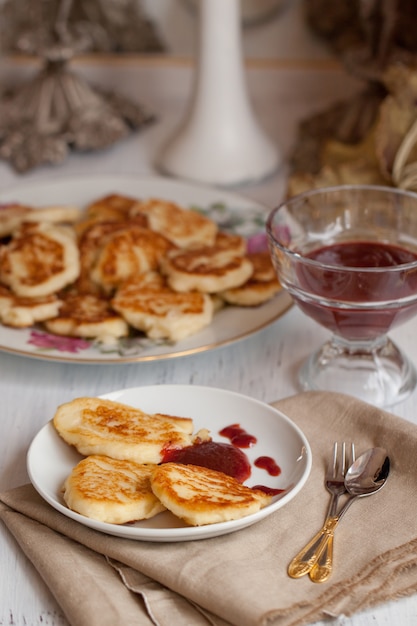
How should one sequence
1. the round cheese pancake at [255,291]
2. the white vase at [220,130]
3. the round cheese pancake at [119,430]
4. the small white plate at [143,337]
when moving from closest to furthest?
the round cheese pancake at [119,430], the small white plate at [143,337], the round cheese pancake at [255,291], the white vase at [220,130]

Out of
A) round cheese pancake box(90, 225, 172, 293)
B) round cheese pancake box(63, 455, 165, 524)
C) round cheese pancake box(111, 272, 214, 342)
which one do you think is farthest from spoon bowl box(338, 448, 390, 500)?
round cheese pancake box(90, 225, 172, 293)

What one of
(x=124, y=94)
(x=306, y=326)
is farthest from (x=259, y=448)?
(x=124, y=94)

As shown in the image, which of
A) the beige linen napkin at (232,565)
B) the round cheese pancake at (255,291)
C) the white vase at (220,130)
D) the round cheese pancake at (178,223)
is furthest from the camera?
the white vase at (220,130)

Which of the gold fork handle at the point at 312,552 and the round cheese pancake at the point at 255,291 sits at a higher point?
the gold fork handle at the point at 312,552

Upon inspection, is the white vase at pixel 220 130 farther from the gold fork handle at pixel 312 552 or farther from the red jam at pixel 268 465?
the gold fork handle at pixel 312 552

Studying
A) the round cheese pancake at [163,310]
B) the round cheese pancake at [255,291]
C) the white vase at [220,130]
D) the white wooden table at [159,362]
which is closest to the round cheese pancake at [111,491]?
the white wooden table at [159,362]

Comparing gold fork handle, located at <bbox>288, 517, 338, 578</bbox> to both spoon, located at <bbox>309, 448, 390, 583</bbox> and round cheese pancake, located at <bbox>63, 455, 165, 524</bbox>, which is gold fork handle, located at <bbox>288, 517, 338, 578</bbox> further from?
round cheese pancake, located at <bbox>63, 455, 165, 524</bbox>

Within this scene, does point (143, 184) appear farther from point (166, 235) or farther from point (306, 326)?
point (306, 326)
